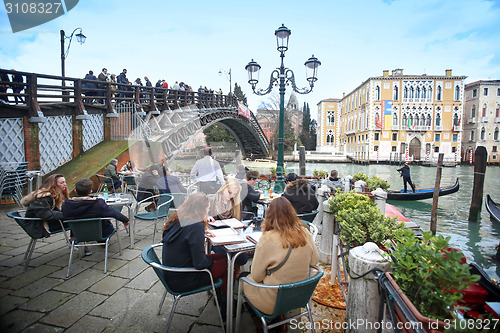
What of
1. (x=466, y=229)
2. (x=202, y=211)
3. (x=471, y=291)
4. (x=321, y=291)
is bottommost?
(x=466, y=229)

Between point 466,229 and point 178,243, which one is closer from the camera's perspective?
point 178,243

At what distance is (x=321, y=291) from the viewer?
2.98m

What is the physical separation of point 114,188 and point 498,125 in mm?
53883

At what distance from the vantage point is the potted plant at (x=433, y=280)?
55.8 inches

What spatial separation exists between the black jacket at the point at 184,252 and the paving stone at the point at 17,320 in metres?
1.32

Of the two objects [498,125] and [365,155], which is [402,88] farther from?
[498,125]

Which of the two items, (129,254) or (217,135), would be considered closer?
(129,254)

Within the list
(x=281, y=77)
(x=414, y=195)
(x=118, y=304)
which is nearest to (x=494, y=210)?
(x=414, y=195)

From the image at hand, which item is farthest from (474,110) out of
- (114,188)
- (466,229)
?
(114,188)

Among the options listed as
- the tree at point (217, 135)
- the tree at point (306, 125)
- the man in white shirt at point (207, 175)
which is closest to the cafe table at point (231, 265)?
the man in white shirt at point (207, 175)

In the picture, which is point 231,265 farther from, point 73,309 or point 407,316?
point 73,309

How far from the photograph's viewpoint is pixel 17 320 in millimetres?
2312

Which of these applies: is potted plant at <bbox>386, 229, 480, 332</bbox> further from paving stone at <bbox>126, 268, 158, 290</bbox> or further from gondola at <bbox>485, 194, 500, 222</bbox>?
gondola at <bbox>485, 194, 500, 222</bbox>

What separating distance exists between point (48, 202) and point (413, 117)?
48860 millimetres
